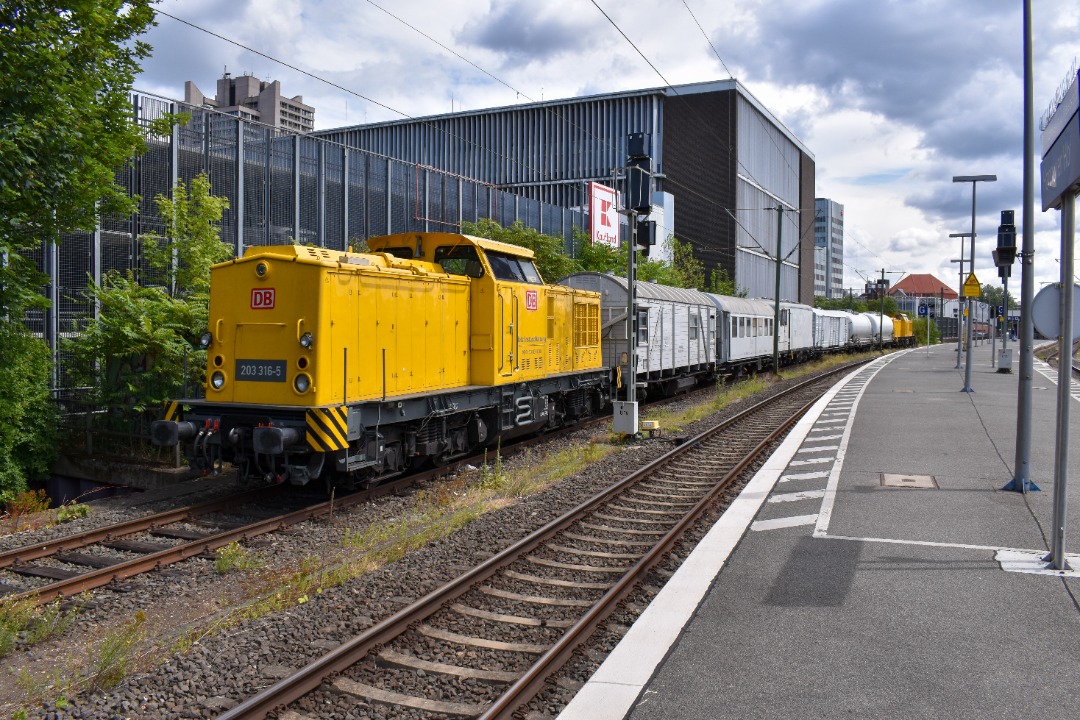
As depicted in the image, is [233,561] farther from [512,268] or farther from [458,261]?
[512,268]

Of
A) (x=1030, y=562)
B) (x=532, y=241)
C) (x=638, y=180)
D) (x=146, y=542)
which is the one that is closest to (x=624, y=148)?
(x=532, y=241)

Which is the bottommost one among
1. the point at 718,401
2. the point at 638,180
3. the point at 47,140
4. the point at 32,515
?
the point at 32,515

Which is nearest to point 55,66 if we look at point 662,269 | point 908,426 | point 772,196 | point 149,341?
point 149,341

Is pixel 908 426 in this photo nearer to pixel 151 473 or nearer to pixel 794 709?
pixel 794 709

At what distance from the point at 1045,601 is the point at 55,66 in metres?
12.1

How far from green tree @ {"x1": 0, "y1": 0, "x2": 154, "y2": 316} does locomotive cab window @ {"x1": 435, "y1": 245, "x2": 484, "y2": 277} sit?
487 cm

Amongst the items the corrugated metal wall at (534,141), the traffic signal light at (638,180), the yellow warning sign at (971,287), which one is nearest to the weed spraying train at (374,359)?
the traffic signal light at (638,180)

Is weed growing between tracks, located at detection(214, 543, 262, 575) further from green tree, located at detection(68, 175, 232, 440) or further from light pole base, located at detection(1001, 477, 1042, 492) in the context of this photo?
light pole base, located at detection(1001, 477, 1042, 492)

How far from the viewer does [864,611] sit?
5.95m

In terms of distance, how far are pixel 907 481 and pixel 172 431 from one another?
9.75 metres

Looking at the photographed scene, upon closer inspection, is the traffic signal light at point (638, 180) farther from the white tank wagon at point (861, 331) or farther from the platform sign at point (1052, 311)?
the white tank wagon at point (861, 331)

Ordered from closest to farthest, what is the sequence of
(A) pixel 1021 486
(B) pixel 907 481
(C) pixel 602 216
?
(A) pixel 1021 486 → (B) pixel 907 481 → (C) pixel 602 216

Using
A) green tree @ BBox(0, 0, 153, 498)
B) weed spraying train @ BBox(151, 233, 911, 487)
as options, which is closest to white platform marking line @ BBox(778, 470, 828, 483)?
weed spraying train @ BBox(151, 233, 911, 487)

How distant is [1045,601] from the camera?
6113mm
